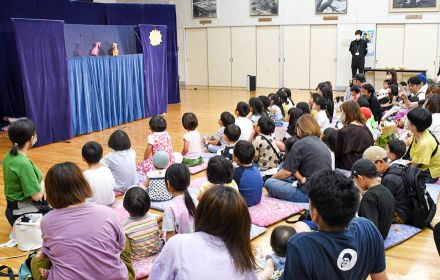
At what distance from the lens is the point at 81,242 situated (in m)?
2.47

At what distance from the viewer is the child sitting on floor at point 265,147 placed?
5410 millimetres

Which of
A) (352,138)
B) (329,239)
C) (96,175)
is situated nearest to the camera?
(329,239)

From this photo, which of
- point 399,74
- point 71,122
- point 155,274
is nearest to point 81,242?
point 155,274

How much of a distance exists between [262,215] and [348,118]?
1.93 m

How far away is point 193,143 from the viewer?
6129 mm

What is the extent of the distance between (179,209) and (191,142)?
9.58 ft

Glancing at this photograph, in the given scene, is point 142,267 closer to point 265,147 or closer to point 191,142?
point 265,147

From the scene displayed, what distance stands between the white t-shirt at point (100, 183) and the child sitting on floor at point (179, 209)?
4.33ft

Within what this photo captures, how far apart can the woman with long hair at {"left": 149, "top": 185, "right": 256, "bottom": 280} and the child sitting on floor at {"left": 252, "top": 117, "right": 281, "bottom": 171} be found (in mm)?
3603

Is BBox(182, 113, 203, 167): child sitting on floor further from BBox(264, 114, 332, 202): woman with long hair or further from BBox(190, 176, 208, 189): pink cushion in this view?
BBox(264, 114, 332, 202): woman with long hair

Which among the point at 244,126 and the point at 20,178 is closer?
the point at 20,178

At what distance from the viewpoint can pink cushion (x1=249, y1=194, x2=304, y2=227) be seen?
173 inches

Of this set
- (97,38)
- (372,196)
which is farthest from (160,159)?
(97,38)

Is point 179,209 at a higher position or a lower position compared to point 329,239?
lower
